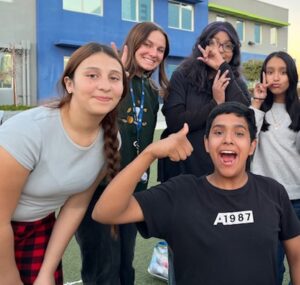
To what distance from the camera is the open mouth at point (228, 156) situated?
6.17 ft

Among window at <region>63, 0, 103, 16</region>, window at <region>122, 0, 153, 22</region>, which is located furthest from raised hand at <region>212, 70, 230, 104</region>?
window at <region>122, 0, 153, 22</region>

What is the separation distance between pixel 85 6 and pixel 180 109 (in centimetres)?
1657

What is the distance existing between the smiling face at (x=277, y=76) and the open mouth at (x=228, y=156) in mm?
950

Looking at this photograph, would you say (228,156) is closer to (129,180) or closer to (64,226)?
(129,180)

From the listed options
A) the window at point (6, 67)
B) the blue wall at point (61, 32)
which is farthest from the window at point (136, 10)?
the window at point (6, 67)

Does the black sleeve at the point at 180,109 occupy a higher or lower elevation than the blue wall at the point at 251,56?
lower

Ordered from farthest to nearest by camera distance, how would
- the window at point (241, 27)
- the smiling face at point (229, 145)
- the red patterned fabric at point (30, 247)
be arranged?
1. the window at point (241, 27)
2. the red patterned fabric at point (30, 247)
3. the smiling face at point (229, 145)

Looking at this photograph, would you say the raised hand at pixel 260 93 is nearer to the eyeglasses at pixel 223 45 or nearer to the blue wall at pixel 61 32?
the eyeglasses at pixel 223 45

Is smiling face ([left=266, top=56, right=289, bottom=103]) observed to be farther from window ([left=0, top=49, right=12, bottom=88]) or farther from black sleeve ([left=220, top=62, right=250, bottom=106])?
window ([left=0, top=49, right=12, bottom=88])

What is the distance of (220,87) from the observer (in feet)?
8.04

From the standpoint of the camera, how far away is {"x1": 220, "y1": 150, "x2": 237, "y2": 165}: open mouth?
74.0 inches

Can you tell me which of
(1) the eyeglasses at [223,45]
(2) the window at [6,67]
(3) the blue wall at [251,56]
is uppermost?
(3) the blue wall at [251,56]

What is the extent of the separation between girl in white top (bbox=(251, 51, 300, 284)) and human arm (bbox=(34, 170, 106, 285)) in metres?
1.11

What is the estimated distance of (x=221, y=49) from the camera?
264 cm
